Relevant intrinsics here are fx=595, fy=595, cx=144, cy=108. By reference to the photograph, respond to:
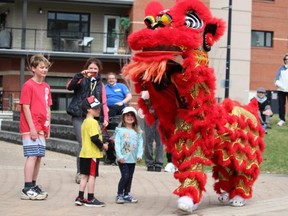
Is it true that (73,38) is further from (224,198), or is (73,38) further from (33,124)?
(224,198)

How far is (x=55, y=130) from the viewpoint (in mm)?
16781

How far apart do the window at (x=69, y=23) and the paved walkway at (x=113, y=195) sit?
20664mm

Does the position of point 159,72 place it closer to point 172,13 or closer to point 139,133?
point 172,13

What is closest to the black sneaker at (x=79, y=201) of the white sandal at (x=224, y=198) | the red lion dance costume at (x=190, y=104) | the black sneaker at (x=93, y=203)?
the black sneaker at (x=93, y=203)

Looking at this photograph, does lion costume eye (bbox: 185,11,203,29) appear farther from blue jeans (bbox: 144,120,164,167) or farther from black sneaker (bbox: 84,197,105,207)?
blue jeans (bbox: 144,120,164,167)

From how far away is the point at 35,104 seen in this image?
28.6 feet

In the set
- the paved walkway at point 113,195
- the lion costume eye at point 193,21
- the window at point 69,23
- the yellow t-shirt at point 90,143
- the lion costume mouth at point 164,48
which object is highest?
the window at point 69,23

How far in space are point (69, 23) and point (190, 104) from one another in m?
26.9

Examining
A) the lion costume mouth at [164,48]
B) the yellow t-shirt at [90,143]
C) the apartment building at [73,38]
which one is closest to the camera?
the lion costume mouth at [164,48]

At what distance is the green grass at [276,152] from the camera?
1269 cm

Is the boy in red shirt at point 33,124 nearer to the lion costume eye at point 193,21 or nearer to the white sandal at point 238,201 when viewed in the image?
the lion costume eye at point 193,21

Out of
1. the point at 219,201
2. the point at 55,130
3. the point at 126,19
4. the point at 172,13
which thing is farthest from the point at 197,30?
the point at 126,19

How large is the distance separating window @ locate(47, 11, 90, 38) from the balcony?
0.65 feet

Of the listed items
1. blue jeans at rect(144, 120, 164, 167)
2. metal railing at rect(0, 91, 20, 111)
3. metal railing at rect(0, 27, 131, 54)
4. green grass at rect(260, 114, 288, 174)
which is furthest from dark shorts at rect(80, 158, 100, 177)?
metal railing at rect(0, 27, 131, 54)
